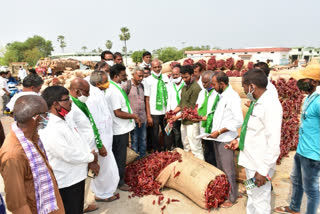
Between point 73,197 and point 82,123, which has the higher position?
point 82,123

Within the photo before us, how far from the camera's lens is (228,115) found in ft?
10.3

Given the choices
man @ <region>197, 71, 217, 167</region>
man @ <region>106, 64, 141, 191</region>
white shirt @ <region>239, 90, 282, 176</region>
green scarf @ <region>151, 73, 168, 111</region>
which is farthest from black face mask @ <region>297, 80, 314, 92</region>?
green scarf @ <region>151, 73, 168, 111</region>

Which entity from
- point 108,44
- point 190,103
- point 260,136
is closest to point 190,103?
point 190,103

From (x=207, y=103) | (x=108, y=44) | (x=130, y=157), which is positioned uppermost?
(x=108, y=44)

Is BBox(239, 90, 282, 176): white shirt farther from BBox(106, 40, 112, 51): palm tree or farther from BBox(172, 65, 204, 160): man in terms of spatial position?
BBox(106, 40, 112, 51): palm tree

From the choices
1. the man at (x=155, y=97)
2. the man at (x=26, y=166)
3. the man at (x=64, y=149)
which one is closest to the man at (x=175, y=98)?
the man at (x=155, y=97)

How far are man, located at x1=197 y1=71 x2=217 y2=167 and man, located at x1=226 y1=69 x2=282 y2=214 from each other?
1.04 meters

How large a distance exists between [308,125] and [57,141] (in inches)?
109

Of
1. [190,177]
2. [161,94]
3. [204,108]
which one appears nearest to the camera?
[190,177]

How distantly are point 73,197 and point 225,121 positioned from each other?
2.18 m

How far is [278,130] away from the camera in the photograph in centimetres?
222

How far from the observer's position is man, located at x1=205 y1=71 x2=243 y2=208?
3061mm

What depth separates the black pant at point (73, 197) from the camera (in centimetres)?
234

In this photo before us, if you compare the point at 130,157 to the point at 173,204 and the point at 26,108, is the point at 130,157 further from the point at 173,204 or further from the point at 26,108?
the point at 26,108
